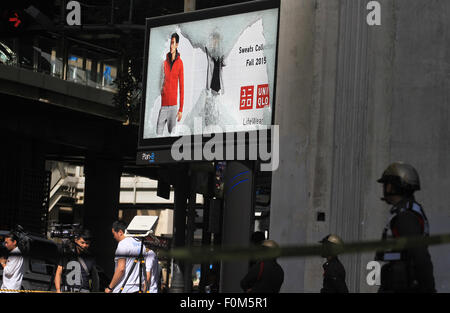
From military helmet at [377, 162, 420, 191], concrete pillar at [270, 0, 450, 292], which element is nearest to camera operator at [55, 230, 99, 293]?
concrete pillar at [270, 0, 450, 292]

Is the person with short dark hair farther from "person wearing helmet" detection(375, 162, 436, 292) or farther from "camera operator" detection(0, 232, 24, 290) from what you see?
"person wearing helmet" detection(375, 162, 436, 292)

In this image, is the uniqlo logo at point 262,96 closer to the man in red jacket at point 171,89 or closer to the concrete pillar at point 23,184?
the man in red jacket at point 171,89

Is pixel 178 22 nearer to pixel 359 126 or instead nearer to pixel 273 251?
pixel 359 126

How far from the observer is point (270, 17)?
1483 centimetres

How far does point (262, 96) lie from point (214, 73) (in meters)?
1.21

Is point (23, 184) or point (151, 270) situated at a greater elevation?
point (23, 184)

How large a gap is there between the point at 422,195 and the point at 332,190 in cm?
127

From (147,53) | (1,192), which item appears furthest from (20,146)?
(147,53)

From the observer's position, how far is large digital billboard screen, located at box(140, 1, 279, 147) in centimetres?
1480

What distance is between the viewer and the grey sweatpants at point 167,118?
53.1 ft

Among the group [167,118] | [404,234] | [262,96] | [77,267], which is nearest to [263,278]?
[404,234]

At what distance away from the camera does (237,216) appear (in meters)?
14.6

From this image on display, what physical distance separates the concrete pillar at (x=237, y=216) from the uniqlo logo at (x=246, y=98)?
955 mm

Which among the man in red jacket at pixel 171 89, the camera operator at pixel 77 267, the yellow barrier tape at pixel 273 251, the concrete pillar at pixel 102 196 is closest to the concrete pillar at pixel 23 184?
the concrete pillar at pixel 102 196
